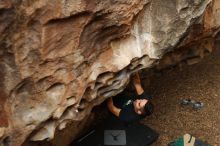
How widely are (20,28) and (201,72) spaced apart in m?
3.09

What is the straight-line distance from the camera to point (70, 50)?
8.90 ft

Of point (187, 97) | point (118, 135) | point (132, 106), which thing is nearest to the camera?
point (132, 106)

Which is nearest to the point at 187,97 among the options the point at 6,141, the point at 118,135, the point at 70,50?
the point at 118,135

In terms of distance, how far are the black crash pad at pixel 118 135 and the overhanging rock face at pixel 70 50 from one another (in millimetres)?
Result: 760

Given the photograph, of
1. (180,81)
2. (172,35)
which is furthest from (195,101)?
(172,35)

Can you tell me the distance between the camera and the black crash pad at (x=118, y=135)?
3.87m

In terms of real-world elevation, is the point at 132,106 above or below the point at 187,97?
above

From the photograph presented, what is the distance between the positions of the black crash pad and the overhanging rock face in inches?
29.9

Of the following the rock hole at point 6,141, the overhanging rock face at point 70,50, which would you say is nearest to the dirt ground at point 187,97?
the overhanging rock face at point 70,50

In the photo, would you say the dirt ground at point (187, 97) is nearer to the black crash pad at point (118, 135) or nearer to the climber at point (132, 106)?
the black crash pad at point (118, 135)

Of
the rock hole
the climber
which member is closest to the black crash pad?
the climber

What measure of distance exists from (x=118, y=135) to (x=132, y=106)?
416 mm

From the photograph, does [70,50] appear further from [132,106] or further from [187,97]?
[187,97]

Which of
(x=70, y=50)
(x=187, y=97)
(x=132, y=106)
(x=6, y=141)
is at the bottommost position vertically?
(x=187, y=97)
